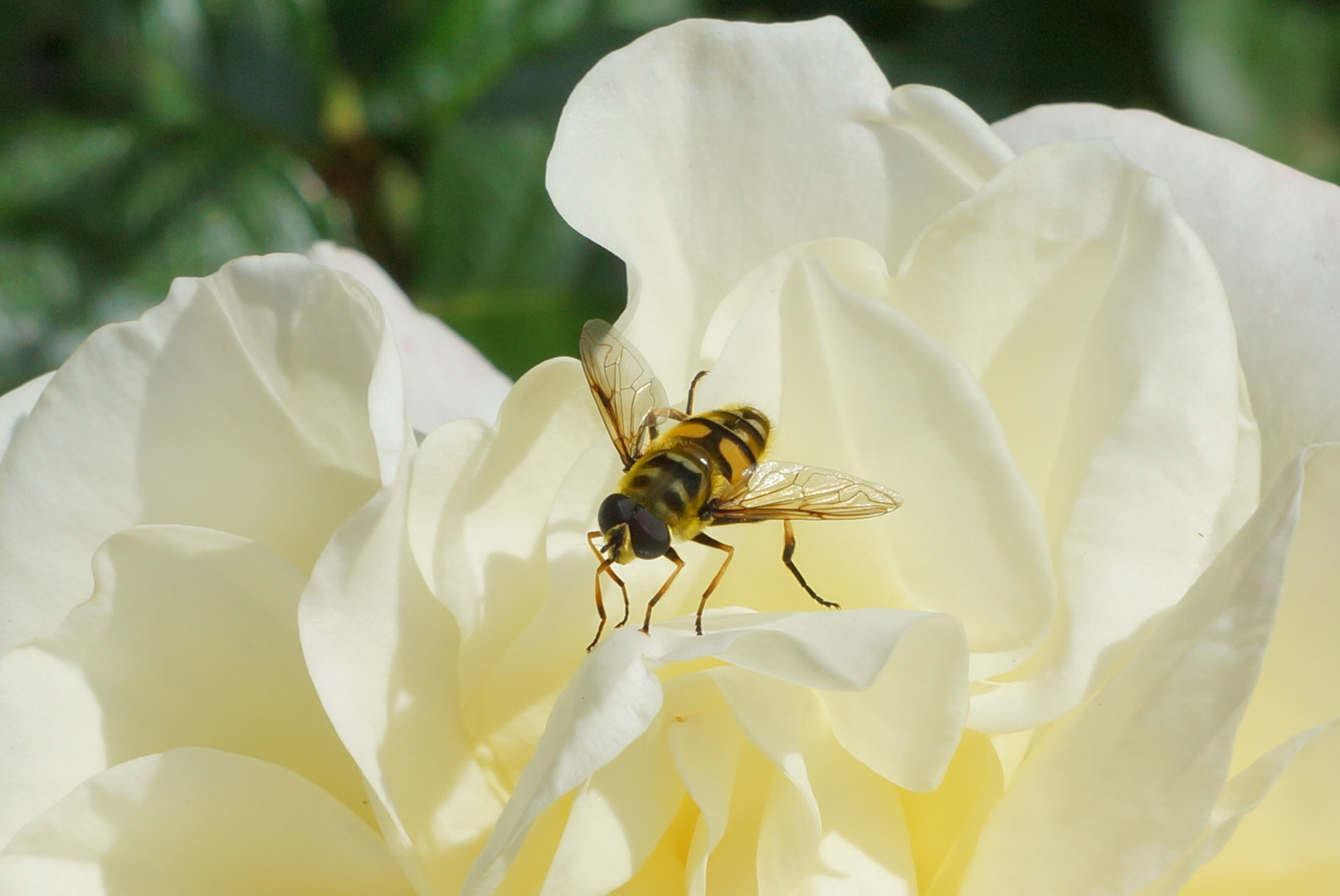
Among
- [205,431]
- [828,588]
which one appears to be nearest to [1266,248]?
[828,588]

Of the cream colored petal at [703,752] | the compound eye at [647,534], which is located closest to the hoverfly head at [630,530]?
the compound eye at [647,534]

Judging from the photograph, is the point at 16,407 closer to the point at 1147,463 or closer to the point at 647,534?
the point at 647,534

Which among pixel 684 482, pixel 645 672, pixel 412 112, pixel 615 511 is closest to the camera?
pixel 645 672

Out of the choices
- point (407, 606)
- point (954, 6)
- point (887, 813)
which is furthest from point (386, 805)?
point (954, 6)

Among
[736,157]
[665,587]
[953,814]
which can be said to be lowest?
[953,814]

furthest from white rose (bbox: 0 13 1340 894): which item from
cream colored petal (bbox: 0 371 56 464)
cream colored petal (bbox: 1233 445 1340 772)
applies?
cream colored petal (bbox: 0 371 56 464)
